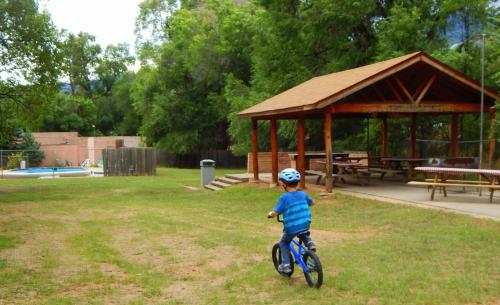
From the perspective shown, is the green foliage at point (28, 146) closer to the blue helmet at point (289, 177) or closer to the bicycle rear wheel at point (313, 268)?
the blue helmet at point (289, 177)

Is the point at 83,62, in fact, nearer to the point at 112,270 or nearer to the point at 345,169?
the point at 345,169

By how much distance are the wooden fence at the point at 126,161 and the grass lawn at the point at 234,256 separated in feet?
51.3

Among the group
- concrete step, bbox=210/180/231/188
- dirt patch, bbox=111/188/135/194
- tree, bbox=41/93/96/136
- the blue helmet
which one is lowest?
dirt patch, bbox=111/188/135/194

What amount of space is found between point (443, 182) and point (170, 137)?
2919 cm

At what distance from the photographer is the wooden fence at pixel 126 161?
97.1 ft

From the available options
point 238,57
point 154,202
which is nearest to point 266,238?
point 154,202

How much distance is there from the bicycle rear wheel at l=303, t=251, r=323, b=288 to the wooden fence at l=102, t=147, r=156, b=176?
2424 cm

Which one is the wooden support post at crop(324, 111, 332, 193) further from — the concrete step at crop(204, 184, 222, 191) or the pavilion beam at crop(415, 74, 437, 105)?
the concrete step at crop(204, 184, 222, 191)

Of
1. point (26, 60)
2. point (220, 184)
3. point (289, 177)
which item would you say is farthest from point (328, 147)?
point (26, 60)

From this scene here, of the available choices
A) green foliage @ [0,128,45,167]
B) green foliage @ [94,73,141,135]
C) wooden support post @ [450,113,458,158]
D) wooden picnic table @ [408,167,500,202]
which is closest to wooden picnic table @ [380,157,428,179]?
wooden support post @ [450,113,458,158]

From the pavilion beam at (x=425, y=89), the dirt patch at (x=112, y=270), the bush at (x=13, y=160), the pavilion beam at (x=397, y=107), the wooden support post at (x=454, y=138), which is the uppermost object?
the pavilion beam at (x=425, y=89)

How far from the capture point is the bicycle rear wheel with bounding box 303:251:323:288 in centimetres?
598

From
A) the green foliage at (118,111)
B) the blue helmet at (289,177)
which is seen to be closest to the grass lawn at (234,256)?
the blue helmet at (289,177)

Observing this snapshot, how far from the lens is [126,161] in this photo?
29672 mm
